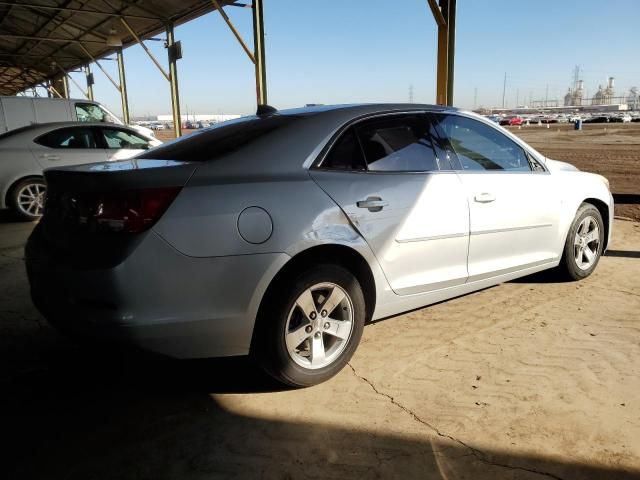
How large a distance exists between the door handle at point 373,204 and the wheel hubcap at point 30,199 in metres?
6.58

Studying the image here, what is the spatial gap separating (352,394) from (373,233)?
0.87 metres

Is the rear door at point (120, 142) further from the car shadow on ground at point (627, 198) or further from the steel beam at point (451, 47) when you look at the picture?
the car shadow on ground at point (627, 198)

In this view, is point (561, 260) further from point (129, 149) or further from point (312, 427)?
point (129, 149)

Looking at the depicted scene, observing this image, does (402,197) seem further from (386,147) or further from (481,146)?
(481,146)

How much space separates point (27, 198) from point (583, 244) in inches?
295

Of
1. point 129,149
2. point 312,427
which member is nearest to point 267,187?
point 312,427

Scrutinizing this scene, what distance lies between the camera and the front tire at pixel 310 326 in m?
2.56

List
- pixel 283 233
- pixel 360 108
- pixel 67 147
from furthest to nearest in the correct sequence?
pixel 67 147 < pixel 360 108 < pixel 283 233

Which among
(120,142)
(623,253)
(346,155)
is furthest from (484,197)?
(120,142)

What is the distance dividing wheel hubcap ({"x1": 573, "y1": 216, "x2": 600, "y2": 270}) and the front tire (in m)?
2.47

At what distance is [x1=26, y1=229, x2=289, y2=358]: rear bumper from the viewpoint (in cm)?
226

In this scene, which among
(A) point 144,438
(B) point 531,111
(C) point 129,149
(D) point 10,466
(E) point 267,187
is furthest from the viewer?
(B) point 531,111

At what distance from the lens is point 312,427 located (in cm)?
243

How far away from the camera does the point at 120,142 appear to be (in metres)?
8.28
